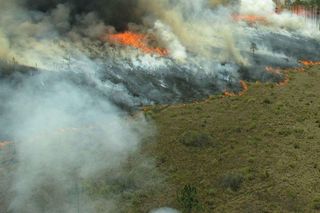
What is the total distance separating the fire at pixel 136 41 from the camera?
272 ft

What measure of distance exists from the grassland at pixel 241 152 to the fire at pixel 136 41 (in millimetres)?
15590

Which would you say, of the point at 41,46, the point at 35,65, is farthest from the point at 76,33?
the point at 35,65

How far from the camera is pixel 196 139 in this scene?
57.4m

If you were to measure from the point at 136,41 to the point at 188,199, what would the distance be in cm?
4313

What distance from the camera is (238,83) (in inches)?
3083

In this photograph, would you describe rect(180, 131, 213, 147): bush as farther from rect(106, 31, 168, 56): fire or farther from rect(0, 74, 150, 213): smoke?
rect(106, 31, 168, 56): fire

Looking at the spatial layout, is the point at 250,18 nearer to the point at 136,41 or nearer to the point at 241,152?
the point at 136,41

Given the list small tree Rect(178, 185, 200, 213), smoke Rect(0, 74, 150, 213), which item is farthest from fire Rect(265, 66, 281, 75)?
small tree Rect(178, 185, 200, 213)

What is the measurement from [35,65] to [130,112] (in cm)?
1547

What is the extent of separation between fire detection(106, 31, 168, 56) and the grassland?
51.1 ft

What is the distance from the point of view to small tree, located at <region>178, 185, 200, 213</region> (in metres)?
46.1

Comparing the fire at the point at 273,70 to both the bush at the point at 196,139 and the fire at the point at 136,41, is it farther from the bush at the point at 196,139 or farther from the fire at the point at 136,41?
the bush at the point at 196,139

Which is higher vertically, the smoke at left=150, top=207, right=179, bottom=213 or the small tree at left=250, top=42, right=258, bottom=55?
the smoke at left=150, top=207, right=179, bottom=213

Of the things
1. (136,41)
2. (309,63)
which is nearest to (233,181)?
(136,41)
